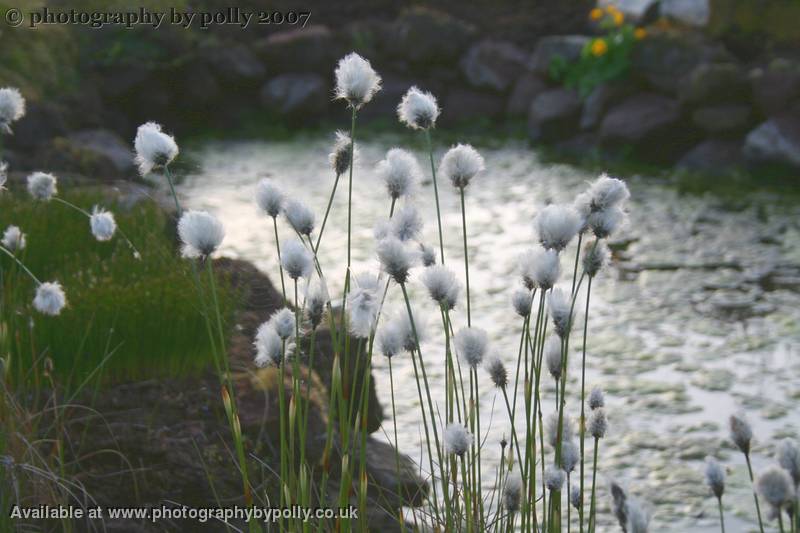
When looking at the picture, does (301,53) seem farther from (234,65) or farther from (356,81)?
(356,81)

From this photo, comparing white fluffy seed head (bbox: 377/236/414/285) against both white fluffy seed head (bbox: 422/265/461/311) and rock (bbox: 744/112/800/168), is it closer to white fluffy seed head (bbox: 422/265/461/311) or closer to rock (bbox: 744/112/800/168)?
white fluffy seed head (bbox: 422/265/461/311)

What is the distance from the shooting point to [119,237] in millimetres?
3059

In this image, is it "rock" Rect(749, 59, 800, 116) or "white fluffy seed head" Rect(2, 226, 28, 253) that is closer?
"white fluffy seed head" Rect(2, 226, 28, 253)

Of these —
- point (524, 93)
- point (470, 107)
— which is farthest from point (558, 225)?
point (470, 107)

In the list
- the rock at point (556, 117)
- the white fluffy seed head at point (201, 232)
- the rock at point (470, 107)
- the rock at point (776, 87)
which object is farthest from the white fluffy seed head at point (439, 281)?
Result: the rock at point (470, 107)

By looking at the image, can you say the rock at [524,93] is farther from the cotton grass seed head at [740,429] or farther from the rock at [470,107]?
the cotton grass seed head at [740,429]

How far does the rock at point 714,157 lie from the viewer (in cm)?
612

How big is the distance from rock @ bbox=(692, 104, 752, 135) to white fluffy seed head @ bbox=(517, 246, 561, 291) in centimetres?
528

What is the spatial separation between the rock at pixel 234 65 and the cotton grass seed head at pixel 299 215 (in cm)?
732

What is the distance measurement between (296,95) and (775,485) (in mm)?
7364

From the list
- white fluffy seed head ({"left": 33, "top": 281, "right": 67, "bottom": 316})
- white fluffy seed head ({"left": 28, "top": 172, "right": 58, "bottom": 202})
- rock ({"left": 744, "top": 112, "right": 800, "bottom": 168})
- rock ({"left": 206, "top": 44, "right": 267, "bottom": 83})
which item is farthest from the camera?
rock ({"left": 206, "top": 44, "right": 267, "bottom": 83})

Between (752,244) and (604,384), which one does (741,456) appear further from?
(752,244)

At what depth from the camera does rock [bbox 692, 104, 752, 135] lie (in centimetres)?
630

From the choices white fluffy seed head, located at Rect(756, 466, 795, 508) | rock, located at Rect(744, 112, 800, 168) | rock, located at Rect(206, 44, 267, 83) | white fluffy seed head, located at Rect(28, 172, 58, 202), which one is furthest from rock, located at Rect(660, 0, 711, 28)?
white fluffy seed head, located at Rect(756, 466, 795, 508)
